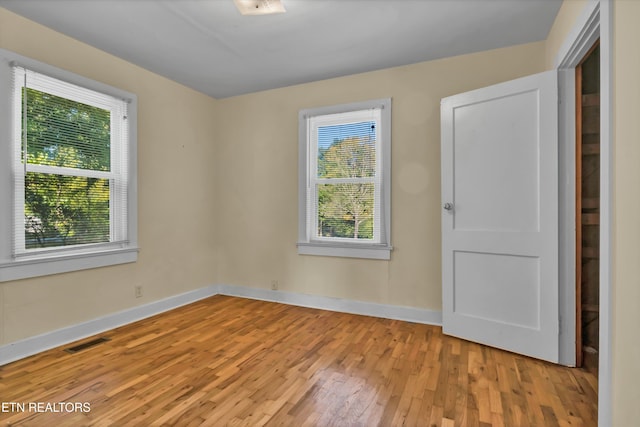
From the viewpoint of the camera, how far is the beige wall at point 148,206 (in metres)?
2.54

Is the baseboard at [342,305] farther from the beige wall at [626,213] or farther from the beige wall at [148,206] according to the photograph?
the beige wall at [626,213]

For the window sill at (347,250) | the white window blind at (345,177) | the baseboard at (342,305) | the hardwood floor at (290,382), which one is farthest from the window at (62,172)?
the white window blind at (345,177)

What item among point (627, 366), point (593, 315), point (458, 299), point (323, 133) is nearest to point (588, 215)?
point (593, 315)

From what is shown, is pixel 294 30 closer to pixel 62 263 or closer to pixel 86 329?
pixel 62 263

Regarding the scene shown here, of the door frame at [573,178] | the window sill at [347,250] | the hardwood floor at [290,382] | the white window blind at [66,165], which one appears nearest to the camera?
the door frame at [573,178]

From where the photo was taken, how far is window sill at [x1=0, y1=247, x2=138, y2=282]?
244 cm

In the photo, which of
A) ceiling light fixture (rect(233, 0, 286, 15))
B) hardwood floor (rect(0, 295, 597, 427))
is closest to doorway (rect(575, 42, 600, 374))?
hardwood floor (rect(0, 295, 597, 427))

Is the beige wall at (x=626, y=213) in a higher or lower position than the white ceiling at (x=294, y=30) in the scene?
lower

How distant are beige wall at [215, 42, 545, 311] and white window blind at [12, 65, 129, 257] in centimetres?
133

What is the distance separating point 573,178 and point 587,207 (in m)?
0.29

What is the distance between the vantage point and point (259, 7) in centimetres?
231

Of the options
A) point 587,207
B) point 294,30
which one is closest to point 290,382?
point 587,207

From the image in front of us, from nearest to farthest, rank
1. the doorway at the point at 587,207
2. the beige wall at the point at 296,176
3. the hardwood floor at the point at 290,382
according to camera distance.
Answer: the hardwood floor at the point at 290,382 → the doorway at the point at 587,207 → the beige wall at the point at 296,176

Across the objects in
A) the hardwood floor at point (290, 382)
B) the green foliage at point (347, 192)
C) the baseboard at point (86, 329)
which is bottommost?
the hardwood floor at point (290, 382)
